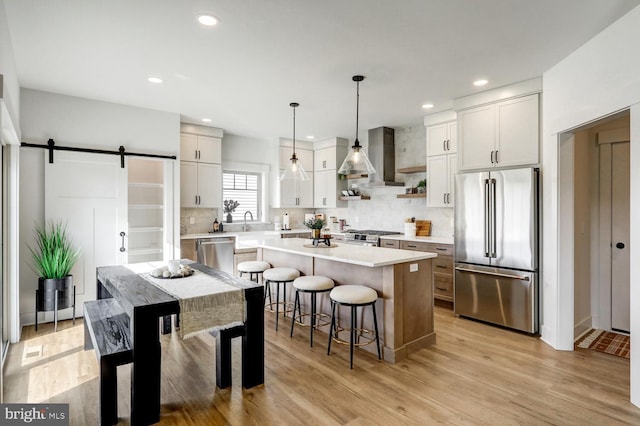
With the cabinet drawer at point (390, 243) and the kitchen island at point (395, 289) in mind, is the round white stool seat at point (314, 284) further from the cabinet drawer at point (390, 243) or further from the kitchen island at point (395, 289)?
the cabinet drawer at point (390, 243)

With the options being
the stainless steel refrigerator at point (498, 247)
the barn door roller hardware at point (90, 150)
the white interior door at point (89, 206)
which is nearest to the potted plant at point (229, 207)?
the barn door roller hardware at point (90, 150)

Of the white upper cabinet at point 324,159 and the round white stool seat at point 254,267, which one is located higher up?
the white upper cabinet at point 324,159

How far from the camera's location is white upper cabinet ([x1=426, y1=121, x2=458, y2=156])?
495 centimetres

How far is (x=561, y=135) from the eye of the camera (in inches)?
133

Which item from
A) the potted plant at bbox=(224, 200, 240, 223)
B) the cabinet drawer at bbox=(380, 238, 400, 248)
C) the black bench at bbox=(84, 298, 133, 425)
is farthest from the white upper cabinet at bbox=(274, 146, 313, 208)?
the black bench at bbox=(84, 298, 133, 425)

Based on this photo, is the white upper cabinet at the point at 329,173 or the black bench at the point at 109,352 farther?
the white upper cabinet at the point at 329,173

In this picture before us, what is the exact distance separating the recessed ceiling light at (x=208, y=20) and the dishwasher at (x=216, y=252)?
3512 millimetres

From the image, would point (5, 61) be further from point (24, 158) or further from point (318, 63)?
point (318, 63)

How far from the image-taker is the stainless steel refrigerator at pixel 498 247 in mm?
3703

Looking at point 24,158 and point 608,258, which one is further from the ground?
point 24,158

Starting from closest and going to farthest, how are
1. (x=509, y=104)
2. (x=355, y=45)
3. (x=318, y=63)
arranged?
(x=355, y=45) < (x=318, y=63) < (x=509, y=104)

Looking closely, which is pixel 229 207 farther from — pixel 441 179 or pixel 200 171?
pixel 441 179

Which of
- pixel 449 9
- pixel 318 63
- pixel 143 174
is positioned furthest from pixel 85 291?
pixel 449 9

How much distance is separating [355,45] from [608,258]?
11.9ft
